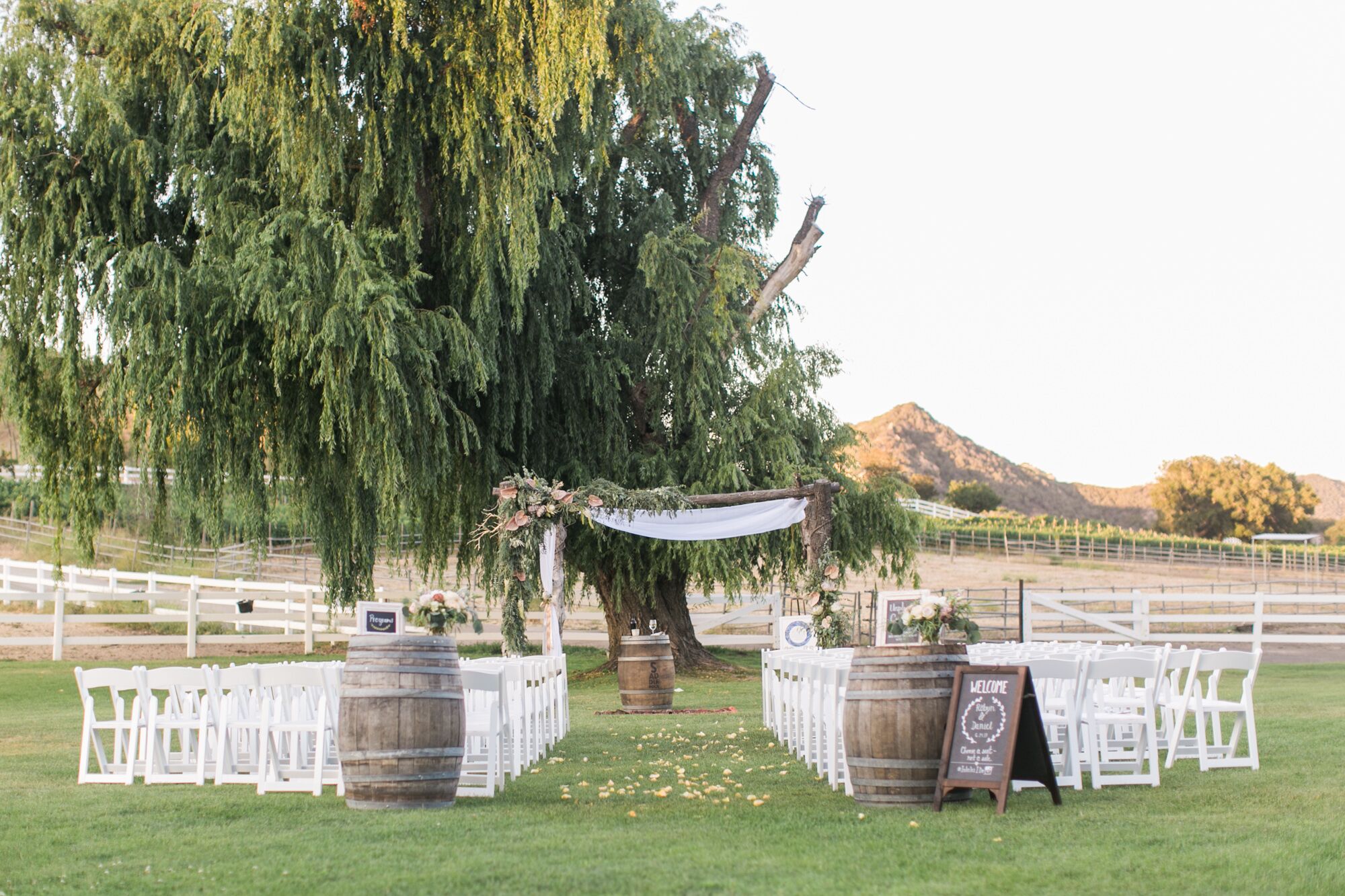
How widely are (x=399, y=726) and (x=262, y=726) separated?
1247 mm

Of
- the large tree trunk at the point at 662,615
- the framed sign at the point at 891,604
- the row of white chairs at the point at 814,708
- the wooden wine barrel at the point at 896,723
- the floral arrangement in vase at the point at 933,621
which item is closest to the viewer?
the wooden wine barrel at the point at 896,723

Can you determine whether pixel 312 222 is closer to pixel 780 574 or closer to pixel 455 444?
pixel 455 444

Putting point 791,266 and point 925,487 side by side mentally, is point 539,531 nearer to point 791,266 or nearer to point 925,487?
point 791,266

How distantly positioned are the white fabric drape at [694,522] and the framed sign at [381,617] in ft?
18.4

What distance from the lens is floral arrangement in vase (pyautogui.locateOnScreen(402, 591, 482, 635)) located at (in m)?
7.55

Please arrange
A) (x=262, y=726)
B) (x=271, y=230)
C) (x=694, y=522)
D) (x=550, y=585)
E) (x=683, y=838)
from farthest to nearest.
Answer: (x=694, y=522) < (x=550, y=585) < (x=271, y=230) < (x=262, y=726) < (x=683, y=838)

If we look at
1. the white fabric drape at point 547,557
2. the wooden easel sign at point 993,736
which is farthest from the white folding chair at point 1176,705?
the white fabric drape at point 547,557

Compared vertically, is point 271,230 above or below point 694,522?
above

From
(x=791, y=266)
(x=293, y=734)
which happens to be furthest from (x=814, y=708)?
(x=791, y=266)

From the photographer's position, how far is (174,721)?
312 inches

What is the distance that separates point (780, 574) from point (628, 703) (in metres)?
5.38

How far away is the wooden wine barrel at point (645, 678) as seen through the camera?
45.3 feet

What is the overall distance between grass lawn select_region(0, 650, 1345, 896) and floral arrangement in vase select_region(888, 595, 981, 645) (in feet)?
2.95

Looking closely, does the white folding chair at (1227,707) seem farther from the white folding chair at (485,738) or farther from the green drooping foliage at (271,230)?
the green drooping foliage at (271,230)
